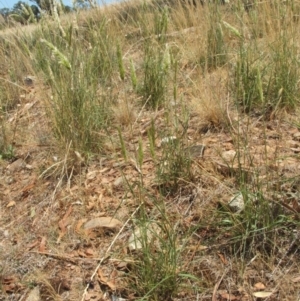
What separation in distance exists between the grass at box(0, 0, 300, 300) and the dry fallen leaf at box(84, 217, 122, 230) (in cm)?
2

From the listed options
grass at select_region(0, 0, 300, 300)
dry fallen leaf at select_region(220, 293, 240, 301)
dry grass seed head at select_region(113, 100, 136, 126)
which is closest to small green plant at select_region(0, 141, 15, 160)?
grass at select_region(0, 0, 300, 300)

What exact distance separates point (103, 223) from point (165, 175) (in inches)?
13.6

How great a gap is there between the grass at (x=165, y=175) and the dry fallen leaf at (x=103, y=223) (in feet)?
0.08

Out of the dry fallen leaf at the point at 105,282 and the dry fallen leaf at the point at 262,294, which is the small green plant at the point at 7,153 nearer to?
the dry fallen leaf at the point at 105,282

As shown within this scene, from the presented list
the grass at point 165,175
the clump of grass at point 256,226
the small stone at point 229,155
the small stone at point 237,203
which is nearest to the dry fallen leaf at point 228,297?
the grass at point 165,175

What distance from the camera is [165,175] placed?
6.18 ft

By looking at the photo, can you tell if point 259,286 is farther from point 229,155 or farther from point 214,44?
point 214,44

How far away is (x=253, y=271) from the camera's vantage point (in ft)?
4.91

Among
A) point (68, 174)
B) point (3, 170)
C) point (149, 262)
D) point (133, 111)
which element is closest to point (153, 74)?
point (133, 111)

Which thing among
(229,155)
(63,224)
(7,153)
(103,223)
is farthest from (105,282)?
(7,153)

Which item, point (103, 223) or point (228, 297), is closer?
point (228, 297)

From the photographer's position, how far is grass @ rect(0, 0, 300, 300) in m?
1.51

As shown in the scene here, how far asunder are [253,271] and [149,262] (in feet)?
1.24

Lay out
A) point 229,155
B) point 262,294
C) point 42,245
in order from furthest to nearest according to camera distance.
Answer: point 229,155 → point 42,245 → point 262,294
